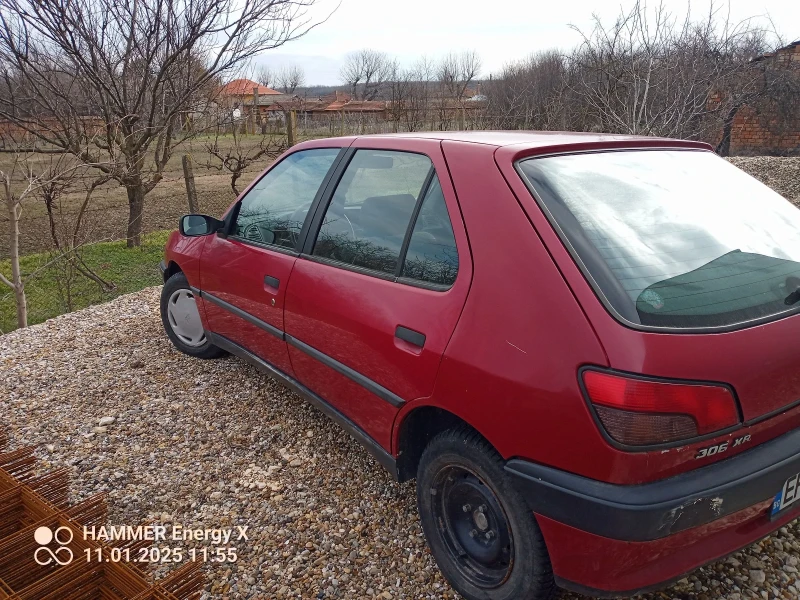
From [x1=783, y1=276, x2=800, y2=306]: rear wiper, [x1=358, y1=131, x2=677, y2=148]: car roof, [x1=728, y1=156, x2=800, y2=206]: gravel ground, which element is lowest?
[x1=728, y1=156, x2=800, y2=206]: gravel ground

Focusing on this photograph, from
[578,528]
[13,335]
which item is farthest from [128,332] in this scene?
[578,528]

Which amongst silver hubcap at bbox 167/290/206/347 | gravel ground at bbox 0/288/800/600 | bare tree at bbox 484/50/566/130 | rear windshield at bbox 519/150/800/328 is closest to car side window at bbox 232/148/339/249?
silver hubcap at bbox 167/290/206/347

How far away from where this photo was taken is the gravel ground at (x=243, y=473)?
88.1 inches

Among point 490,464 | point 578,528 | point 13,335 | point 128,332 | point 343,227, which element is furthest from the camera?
point 13,335

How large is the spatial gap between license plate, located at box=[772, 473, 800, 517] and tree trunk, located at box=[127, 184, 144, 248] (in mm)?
10766

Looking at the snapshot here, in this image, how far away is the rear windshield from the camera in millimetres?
1679

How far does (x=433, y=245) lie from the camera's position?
2.17 metres

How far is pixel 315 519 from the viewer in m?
2.60

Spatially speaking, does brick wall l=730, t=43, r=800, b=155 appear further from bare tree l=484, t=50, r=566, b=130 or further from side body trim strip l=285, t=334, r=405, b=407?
side body trim strip l=285, t=334, r=405, b=407

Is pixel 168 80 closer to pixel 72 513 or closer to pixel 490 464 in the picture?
pixel 72 513

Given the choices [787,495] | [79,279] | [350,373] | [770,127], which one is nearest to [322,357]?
[350,373]

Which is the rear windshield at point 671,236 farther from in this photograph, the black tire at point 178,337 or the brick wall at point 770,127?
the brick wall at point 770,127

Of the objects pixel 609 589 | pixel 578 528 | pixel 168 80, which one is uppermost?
pixel 168 80

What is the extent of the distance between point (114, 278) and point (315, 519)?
26.7ft
